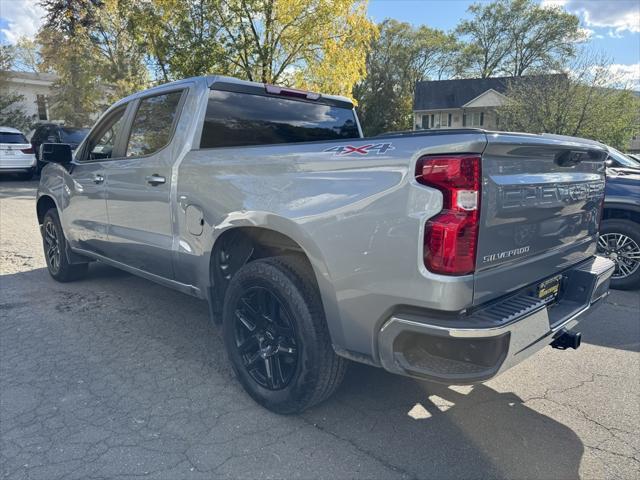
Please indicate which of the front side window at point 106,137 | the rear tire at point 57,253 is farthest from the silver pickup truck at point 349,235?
the rear tire at point 57,253

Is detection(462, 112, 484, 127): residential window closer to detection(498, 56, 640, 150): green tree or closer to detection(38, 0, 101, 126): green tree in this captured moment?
detection(498, 56, 640, 150): green tree

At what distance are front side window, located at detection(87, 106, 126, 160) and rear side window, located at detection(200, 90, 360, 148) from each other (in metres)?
1.23

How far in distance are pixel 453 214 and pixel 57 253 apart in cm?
495

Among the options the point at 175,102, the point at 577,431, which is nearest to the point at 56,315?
the point at 175,102

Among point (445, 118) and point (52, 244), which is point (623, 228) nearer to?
point (52, 244)

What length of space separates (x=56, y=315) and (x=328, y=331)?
3156 mm

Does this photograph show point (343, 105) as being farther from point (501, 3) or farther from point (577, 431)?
→ point (501, 3)

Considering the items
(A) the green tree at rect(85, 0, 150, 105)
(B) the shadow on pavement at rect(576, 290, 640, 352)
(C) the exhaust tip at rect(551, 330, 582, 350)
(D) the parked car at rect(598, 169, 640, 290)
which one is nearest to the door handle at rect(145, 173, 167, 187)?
(C) the exhaust tip at rect(551, 330, 582, 350)

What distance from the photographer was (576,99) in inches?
682

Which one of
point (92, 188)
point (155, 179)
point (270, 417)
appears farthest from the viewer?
point (92, 188)

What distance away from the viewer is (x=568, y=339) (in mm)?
2697

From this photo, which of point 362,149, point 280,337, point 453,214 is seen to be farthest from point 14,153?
point 453,214

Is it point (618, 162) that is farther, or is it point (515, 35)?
point (515, 35)

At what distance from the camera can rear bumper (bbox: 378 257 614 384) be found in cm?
209
